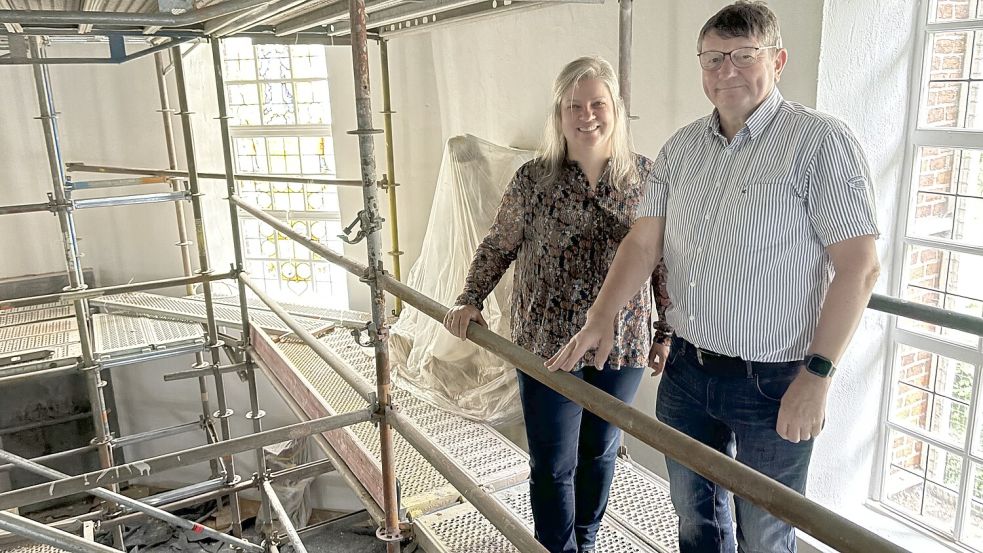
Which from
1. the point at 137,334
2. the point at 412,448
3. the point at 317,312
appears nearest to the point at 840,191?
the point at 412,448

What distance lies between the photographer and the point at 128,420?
7105mm

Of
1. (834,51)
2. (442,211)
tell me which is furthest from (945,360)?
(442,211)

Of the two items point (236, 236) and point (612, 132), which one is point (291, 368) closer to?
point (236, 236)

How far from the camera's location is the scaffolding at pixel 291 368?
3.92ft

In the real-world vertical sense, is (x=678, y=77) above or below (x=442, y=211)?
above

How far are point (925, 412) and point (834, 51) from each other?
5.03 ft

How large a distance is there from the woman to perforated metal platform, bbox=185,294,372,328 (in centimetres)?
363

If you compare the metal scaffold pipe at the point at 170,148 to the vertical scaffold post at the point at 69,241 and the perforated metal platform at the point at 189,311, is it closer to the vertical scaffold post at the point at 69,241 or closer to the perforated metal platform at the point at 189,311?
the perforated metal platform at the point at 189,311

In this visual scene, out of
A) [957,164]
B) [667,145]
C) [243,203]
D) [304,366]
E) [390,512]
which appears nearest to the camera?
[667,145]

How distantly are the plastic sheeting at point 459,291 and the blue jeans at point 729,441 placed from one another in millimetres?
2123

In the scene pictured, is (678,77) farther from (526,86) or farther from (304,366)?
(304,366)

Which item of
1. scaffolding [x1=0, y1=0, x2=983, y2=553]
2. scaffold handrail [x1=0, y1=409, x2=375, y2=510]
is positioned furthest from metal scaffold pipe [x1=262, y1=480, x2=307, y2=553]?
scaffold handrail [x1=0, y1=409, x2=375, y2=510]

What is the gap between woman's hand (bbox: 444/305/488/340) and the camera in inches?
68.5

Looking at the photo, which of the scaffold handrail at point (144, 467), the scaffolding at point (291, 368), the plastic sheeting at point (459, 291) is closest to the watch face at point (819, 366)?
the scaffolding at point (291, 368)
